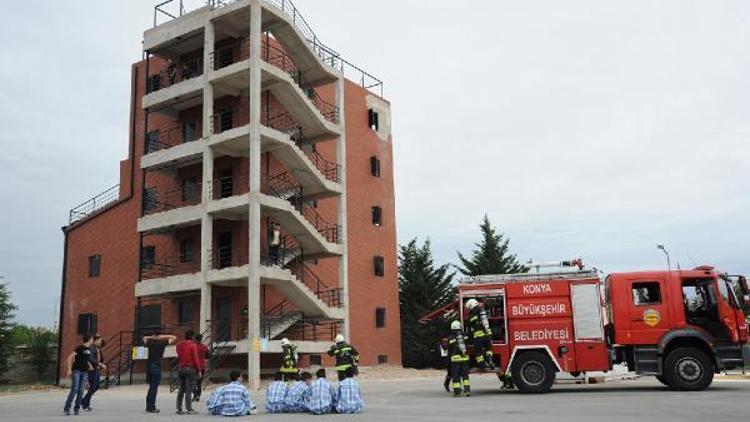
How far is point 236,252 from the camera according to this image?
34375mm

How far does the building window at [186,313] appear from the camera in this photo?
35219 millimetres

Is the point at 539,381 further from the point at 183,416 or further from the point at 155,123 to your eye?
the point at 155,123

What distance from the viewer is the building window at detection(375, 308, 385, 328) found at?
132 ft

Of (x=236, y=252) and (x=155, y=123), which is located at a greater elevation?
(x=155, y=123)

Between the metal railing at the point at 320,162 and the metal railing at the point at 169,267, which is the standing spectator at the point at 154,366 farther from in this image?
the metal railing at the point at 320,162

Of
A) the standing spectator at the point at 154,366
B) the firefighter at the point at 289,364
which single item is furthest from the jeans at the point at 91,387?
the firefighter at the point at 289,364

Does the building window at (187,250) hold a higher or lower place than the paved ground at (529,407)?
higher

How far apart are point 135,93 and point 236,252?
11.9m

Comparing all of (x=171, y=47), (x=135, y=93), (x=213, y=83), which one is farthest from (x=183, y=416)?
(x=135, y=93)

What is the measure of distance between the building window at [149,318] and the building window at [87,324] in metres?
3.74

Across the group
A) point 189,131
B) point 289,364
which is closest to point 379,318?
point 189,131

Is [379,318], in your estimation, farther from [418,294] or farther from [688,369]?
[688,369]

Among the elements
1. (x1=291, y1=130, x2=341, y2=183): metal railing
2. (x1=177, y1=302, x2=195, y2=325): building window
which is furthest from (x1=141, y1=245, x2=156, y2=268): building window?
(x1=291, y1=130, x2=341, y2=183): metal railing

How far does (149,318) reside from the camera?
36750 millimetres
